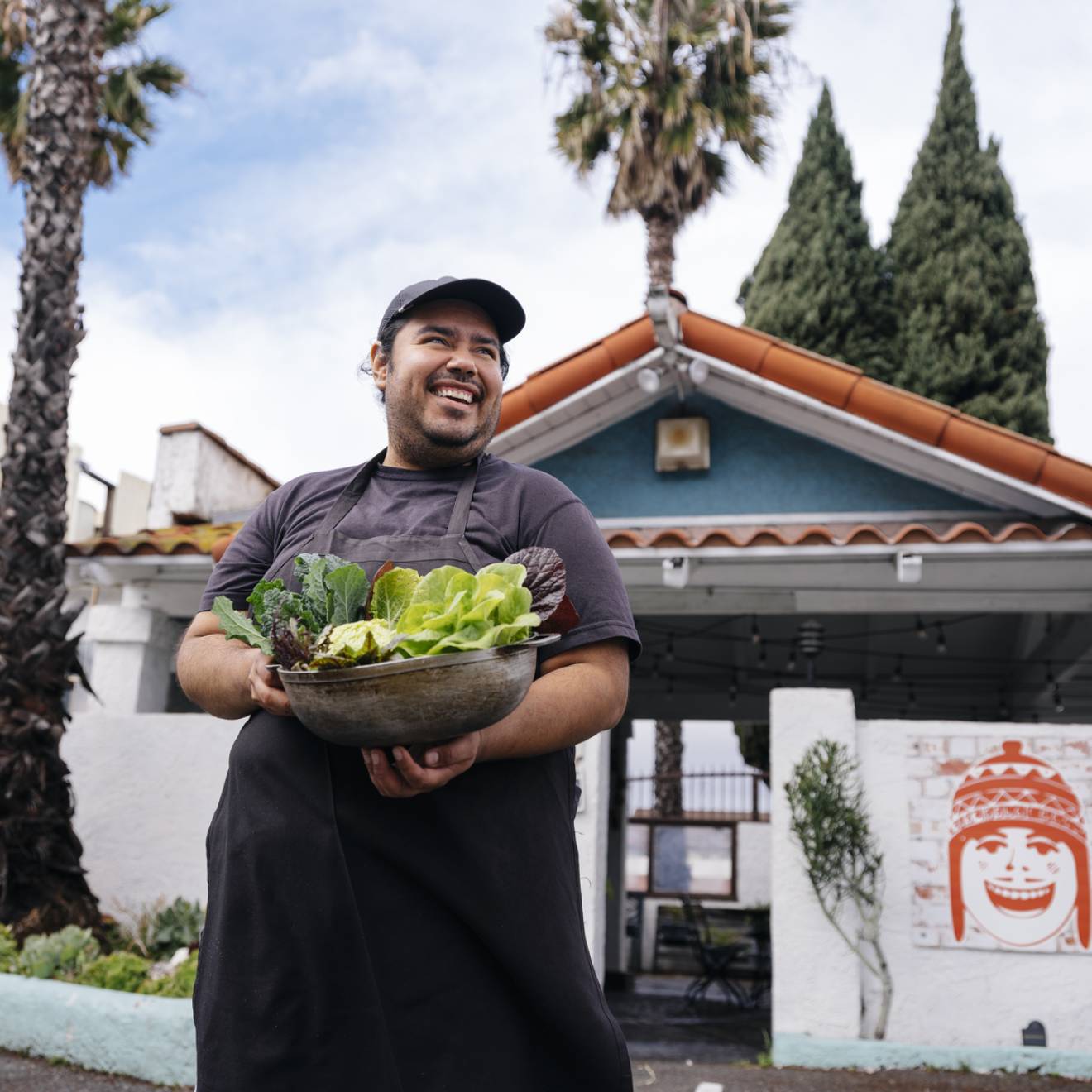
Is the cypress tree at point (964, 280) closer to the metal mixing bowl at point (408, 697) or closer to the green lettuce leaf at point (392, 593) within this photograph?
the green lettuce leaf at point (392, 593)

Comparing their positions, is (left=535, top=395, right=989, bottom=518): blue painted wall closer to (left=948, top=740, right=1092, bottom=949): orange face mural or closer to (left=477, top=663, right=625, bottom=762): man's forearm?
(left=948, top=740, right=1092, bottom=949): orange face mural

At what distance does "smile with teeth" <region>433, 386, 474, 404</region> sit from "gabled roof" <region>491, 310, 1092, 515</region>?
231 inches

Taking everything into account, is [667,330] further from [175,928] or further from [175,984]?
[175,984]

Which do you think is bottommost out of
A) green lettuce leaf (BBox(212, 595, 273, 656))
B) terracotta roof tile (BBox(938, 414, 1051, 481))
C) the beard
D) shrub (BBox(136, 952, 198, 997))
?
shrub (BBox(136, 952, 198, 997))

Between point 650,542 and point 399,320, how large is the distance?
5138 millimetres

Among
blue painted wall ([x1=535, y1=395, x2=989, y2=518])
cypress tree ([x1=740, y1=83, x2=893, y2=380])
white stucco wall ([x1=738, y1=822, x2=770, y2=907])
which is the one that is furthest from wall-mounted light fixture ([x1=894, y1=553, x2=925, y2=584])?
cypress tree ([x1=740, y1=83, x2=893, y2=380])

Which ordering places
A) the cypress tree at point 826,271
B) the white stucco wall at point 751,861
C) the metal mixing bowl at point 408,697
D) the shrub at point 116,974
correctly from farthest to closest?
1. the cypress tree at point 826,271
2. the white stucco wall at point 751,861
3. the shrub at point 116,974
4. the metal mixing bowl at point 408,697

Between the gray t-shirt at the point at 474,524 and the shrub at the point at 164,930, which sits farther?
the shrub at the point at 164,930

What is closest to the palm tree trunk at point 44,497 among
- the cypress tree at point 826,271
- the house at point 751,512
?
the house at point 751,512

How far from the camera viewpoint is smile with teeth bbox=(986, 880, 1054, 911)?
6031 mm

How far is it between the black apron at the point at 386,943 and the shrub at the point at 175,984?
14.5 feet

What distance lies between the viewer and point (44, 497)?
24.4 feet

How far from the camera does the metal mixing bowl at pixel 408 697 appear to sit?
4.69 ft

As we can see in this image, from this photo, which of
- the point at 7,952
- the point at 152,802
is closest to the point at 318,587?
the point at 7,952
